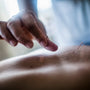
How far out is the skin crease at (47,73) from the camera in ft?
1.19

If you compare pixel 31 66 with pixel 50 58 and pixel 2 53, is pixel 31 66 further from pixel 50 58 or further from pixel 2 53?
pixel 2 53

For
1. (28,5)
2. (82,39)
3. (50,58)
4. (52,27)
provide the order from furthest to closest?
(52,27) → (28,5) → (82,39) → (50,58)

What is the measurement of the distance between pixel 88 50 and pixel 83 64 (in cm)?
11

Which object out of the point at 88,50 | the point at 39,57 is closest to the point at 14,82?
the point at 39,57

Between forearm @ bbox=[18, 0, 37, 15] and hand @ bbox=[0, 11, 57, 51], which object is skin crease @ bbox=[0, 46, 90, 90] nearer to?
hand @ bbox=[0, 11, 57, 51]

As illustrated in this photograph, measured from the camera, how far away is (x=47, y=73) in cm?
40

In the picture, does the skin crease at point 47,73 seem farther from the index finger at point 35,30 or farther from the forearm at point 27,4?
the forearm at point 27,4

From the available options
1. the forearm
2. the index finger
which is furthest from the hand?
the forearm

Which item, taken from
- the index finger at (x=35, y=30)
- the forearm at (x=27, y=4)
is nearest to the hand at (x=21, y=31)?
the index finger at (x=35, y=30)

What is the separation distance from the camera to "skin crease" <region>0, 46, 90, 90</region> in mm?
362

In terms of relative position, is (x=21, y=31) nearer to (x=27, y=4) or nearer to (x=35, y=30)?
(x=35, y=30)

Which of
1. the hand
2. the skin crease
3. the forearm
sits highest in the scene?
the forearm

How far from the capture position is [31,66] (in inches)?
17.5

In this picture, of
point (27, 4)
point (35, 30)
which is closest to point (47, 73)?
point (35, 30)
